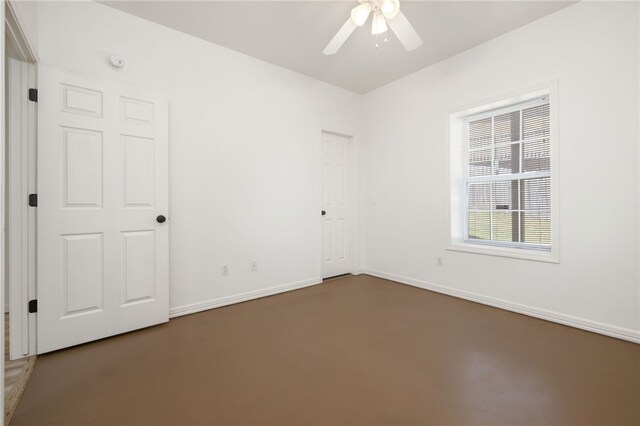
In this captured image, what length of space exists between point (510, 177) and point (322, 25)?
2.45m

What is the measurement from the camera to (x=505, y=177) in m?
3.11

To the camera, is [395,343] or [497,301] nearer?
[395,343]

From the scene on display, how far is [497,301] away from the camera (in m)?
2.94

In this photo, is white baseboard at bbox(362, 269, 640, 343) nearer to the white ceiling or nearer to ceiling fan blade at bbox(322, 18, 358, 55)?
the white ceiling

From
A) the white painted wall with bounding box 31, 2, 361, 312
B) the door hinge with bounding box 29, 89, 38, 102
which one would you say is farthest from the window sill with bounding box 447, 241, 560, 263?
the door hinge with bounding box 29, 89, 38, 102

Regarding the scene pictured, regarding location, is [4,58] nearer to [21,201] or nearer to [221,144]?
[21,201]

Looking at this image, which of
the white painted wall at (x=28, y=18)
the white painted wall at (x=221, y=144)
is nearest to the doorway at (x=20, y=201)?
the white painted wall at (x=28, y=18)

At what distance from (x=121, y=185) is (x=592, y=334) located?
13.1 feet

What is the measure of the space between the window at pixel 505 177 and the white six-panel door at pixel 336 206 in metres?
1.51

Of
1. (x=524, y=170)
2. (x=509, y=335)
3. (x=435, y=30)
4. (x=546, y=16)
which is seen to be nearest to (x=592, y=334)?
(x=509, y=335)

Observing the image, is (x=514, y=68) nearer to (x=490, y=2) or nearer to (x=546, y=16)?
(x=546, y=16)

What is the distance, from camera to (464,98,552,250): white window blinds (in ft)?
9.33

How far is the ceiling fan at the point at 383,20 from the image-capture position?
2080 millimetres

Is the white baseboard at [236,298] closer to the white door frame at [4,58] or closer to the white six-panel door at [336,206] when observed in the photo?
the white six-panel door at [336,206]
